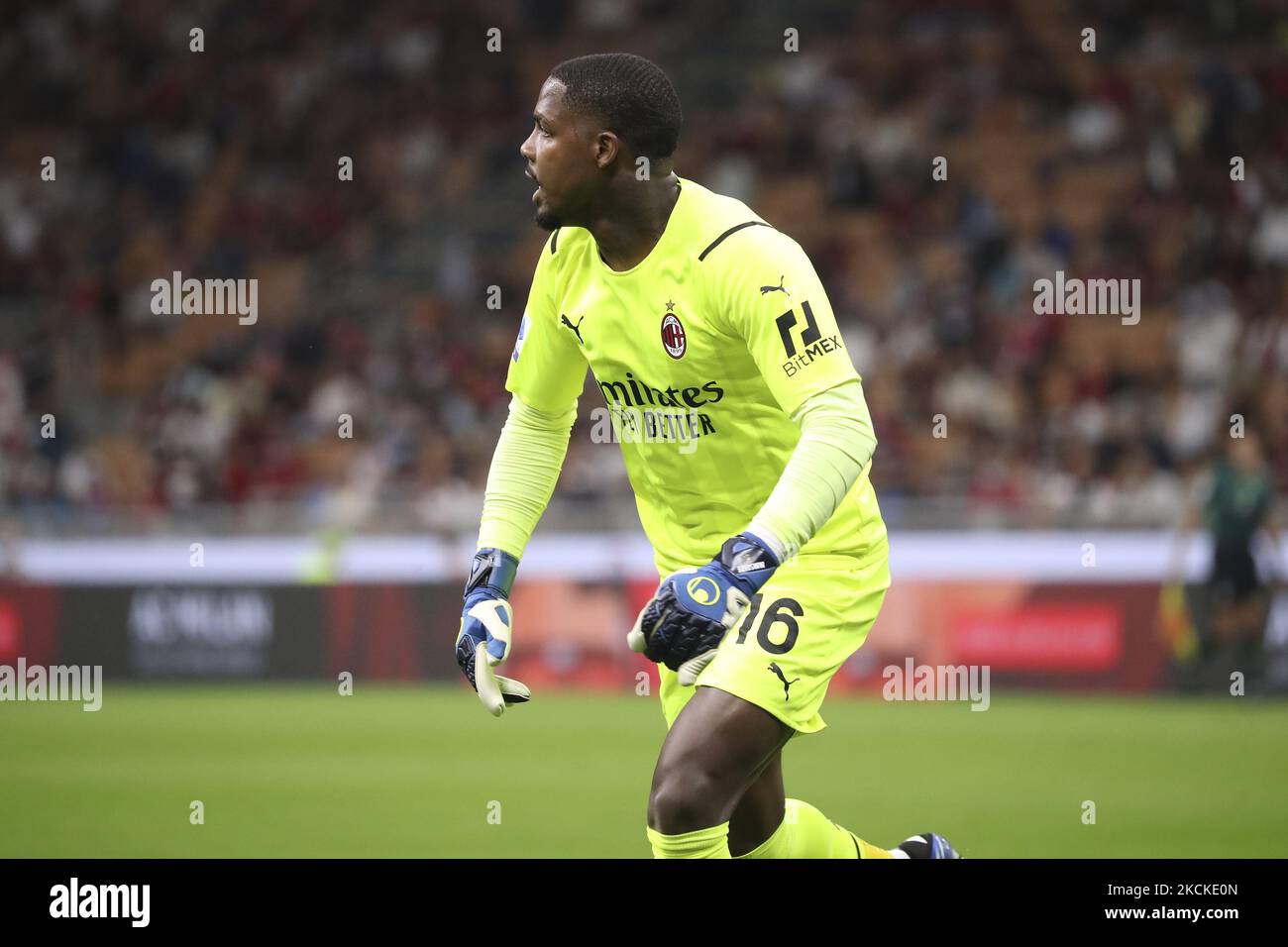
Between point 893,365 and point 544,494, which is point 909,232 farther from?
point 544,494

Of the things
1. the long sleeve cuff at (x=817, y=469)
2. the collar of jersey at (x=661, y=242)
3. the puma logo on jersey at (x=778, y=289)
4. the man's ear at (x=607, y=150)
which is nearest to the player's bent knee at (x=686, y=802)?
the long sleeve cuff at (x=817, y=469)

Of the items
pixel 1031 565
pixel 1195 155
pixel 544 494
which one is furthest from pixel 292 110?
pixel 544 494

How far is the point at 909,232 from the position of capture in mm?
19953

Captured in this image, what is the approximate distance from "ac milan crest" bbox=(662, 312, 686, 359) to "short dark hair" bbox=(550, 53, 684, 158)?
0.46 m

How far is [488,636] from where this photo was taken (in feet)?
17.2

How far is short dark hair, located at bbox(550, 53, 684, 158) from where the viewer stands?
16.8 ft

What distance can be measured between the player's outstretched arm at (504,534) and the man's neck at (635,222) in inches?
28.1

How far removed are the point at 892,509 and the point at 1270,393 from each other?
3.53m

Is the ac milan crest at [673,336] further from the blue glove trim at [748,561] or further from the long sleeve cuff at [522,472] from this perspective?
the blue glove trim at [748,561]

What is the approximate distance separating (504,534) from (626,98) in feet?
4.57

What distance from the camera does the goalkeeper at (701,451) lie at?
476cm

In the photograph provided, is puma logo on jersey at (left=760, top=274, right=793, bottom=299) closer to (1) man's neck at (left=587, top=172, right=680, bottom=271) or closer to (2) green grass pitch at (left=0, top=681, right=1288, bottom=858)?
(1) man's neck at (left=587, top=172, right=680, bottom=271)

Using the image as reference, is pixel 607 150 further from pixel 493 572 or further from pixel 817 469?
pixel 493 572

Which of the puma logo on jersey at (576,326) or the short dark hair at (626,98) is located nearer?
the short dark hair at (626,98)
